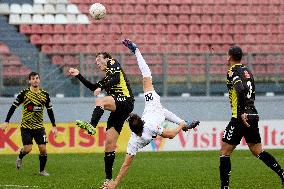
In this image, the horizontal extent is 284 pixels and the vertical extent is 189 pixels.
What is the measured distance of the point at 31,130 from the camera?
50.2 ft

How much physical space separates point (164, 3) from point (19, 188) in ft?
55.6

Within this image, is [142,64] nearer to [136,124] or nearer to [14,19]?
[136,124]

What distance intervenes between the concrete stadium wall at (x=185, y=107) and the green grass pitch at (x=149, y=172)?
214cm

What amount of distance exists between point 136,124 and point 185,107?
41.8 ft

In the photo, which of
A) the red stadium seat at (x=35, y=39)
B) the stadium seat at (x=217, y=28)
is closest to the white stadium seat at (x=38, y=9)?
the red stadium seat at (x=35, y=39)

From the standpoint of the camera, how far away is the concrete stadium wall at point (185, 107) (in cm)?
2302

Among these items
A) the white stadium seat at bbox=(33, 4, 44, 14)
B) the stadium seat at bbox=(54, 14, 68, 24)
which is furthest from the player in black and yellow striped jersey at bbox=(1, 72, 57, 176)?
the white stadium seat at bbox=(33, 4, 44, 14)

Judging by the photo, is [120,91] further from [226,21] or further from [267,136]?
[226,21]

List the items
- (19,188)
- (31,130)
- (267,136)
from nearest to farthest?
(19,188)
(31,130)
(267,136)

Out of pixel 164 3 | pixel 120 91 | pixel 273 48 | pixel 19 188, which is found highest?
pixel 164 3

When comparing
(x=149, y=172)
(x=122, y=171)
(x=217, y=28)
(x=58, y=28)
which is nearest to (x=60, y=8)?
(x=58, y=28)

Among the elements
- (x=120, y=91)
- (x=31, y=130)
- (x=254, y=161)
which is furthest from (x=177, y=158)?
(x=120, y=91)

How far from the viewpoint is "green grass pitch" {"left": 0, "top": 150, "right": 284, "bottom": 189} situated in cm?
1273

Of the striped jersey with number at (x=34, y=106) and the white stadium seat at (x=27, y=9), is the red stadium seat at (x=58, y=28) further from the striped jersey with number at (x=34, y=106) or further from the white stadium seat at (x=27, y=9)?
the striped jersey with number at (x=34, y=106)
